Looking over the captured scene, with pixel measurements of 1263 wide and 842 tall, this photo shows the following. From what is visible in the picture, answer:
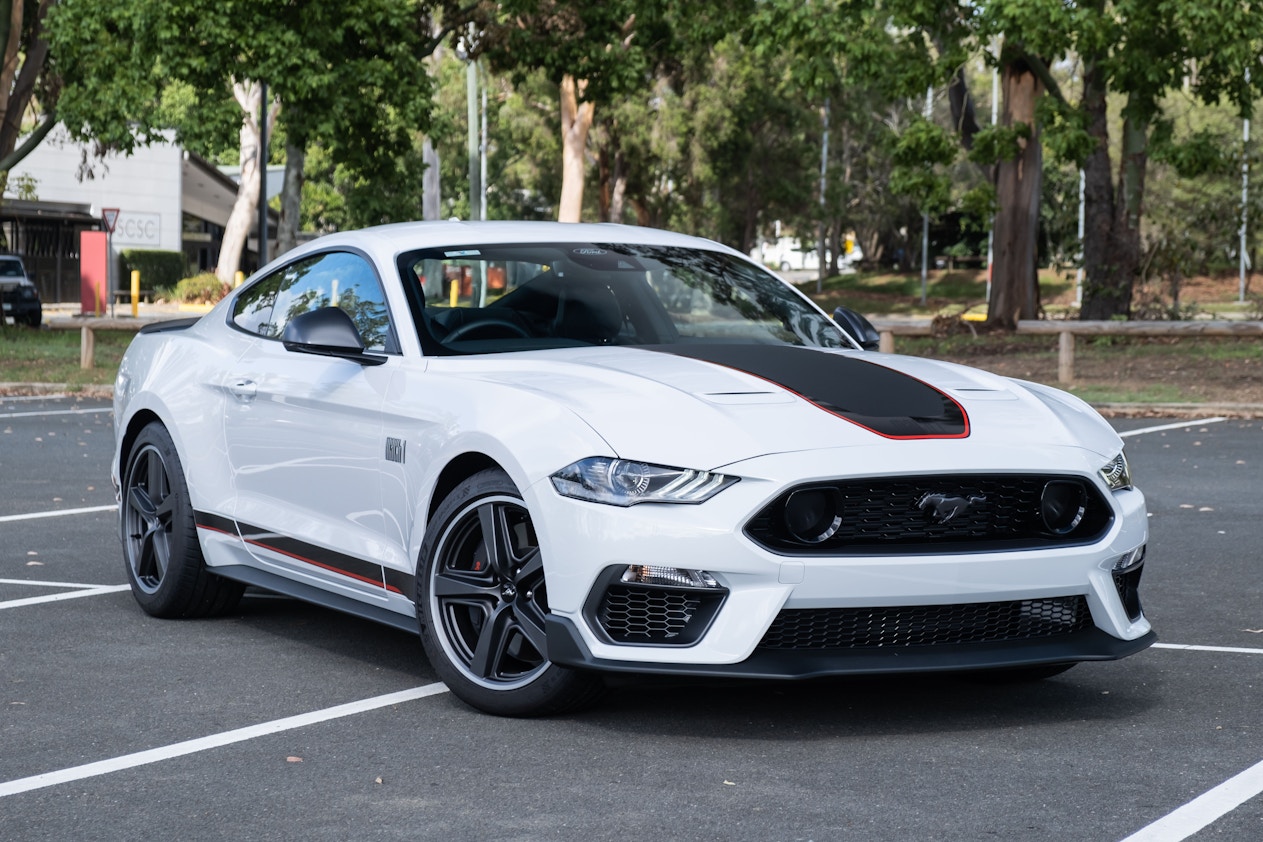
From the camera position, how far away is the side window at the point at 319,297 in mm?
6445

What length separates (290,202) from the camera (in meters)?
32.8

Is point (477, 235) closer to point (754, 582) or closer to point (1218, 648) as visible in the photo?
point (754, 582)

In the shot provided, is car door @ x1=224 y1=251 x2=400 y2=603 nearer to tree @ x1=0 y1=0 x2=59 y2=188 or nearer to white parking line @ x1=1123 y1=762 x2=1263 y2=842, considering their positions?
white parking line @ x1=1123 y1=762 x2=1263 y2=842

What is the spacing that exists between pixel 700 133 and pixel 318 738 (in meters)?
54.0

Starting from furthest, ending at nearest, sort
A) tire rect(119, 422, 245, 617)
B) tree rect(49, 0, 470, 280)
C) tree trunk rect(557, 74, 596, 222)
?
tree trunk rect(557, 74, 596, 222), tree rect(49, 0, 470, 280), tire rect(119, 422, 245, 617)

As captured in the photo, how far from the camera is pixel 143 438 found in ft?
24.4

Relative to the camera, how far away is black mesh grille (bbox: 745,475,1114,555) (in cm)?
505

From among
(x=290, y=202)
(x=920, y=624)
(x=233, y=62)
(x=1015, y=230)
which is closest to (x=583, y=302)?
(x=920, y=624)

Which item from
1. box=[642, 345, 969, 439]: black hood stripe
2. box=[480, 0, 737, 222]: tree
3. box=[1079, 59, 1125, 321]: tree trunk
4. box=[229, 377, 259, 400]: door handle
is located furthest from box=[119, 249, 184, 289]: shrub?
box=[642, 345, 969, 439]: black hood stripe

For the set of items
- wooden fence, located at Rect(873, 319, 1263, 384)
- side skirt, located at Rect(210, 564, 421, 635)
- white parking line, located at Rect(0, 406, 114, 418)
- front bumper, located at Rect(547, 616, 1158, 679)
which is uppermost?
wooden fence, located at Rect(873, 319, 1263, 384)

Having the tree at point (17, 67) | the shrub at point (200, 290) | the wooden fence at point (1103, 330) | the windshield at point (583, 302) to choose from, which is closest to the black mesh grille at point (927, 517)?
the windshield at point (583, 302)

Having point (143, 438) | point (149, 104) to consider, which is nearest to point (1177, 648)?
point (143, 438)

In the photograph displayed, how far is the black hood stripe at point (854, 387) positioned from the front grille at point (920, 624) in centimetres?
50

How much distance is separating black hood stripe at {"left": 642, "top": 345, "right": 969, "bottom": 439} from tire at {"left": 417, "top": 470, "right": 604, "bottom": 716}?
86cm
